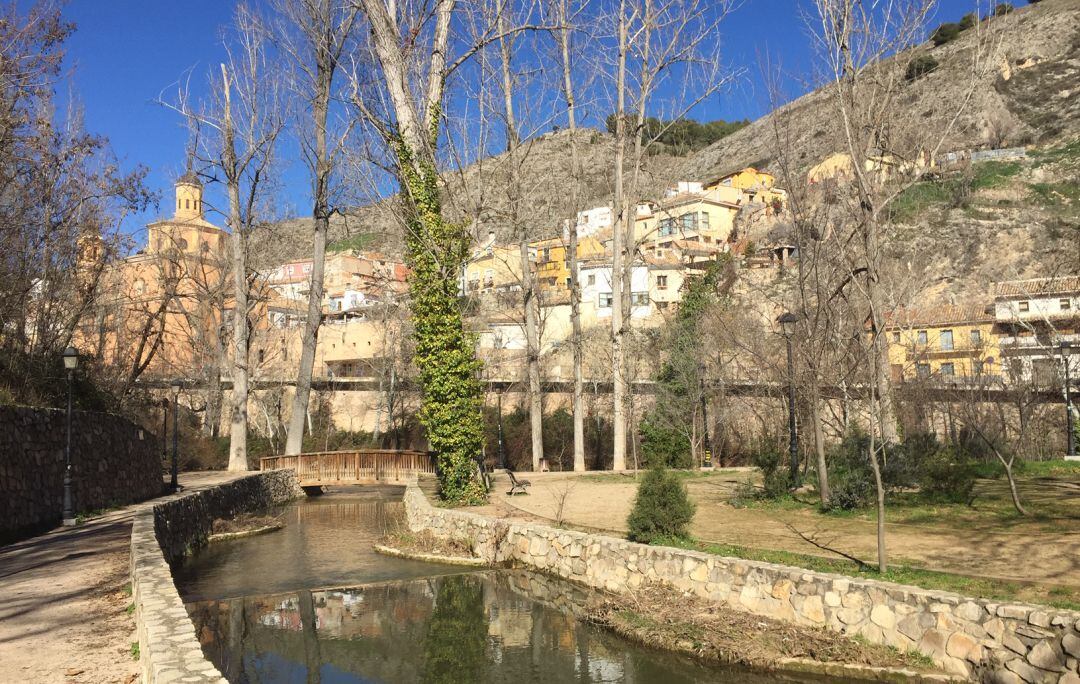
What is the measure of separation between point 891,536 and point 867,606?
11.3 feet

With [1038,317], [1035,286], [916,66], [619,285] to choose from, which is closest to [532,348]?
[619,285]

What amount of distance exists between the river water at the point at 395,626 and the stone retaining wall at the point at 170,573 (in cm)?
92

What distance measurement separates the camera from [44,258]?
20.2 m

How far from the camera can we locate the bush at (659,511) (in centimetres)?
1138

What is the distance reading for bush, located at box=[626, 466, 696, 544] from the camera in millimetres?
11383

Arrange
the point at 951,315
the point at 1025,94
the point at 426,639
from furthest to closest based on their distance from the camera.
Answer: the point at 1025,94, the point at 951,315, the point at 426,639

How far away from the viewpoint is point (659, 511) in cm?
1141

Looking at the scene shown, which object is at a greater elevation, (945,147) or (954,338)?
(945,147)

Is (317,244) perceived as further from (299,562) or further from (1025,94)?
(1025,94)

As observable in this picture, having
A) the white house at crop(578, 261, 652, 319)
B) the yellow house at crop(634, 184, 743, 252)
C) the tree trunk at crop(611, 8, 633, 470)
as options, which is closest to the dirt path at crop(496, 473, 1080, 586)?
the tree trunk at crop(611, 8, 633, 470)

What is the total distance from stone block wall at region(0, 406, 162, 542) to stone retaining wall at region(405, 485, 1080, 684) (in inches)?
357

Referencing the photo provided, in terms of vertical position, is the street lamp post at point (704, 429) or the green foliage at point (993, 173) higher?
the green foliage at point (993, 173)

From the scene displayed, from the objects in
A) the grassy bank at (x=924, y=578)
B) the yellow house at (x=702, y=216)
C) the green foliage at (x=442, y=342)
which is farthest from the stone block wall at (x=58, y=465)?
the yellow house at (x=702, y=216)

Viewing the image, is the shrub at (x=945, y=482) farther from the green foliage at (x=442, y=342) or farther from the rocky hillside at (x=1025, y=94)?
the rocky hillside at (x=1025, y=94)
